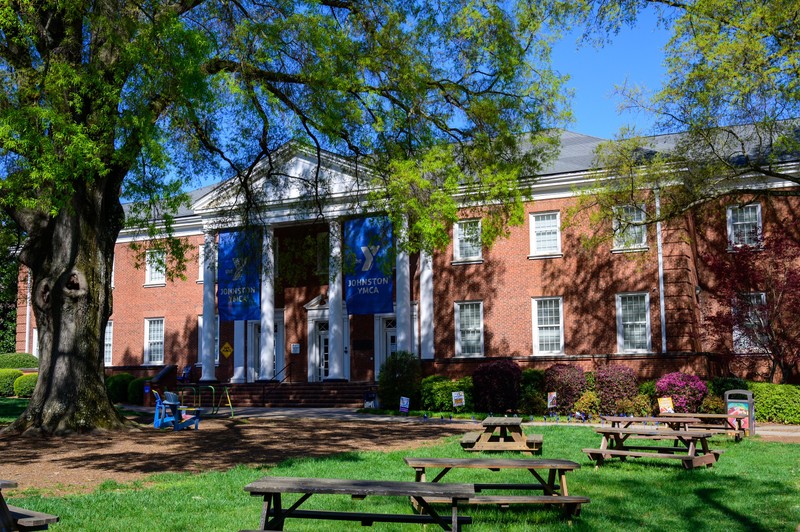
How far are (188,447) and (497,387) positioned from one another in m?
12.9

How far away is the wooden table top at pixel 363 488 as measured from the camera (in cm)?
616

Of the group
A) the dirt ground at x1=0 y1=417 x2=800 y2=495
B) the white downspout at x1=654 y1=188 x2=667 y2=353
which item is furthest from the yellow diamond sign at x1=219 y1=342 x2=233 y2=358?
the white downspout at x1=654 y1=188 x2=667 y2=353

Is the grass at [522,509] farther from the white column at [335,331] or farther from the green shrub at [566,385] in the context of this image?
the white column at [335,331]

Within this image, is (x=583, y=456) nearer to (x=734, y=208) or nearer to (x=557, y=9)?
(x=557, y=9)

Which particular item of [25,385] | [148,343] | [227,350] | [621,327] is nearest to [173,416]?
[621,327]

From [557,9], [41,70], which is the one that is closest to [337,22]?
[557,9]

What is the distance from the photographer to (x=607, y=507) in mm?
8945

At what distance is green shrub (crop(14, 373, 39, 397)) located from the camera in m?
35.2

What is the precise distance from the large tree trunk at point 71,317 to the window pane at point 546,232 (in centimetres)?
1561

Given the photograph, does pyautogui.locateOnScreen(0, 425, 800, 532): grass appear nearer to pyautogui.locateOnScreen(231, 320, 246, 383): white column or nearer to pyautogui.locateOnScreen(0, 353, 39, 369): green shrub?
pyautogui.locateOnScreen(231, 320, 246, 383): white column

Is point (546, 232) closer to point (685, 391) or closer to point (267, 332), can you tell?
point (685, 391)

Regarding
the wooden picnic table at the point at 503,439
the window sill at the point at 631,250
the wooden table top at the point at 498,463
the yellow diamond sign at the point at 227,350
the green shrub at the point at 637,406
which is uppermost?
the window sill at the point at 631,250

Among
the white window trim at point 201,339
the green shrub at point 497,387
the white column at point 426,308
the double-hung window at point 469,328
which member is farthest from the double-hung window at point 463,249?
the white window trim at point 201,339

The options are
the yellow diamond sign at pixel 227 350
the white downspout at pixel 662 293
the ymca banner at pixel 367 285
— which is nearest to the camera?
the white downspout at pixel 662 293
